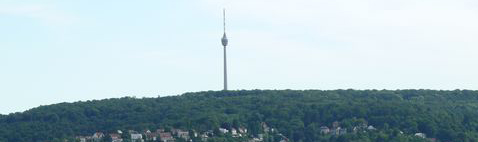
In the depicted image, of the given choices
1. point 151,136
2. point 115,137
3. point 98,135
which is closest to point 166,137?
point 151,136

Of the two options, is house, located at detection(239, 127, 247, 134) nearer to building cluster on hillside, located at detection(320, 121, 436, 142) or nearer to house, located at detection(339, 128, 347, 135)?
building cluster on hillside, located at detection(320, 121, 436, 142)

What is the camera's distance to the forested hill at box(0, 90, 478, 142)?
144m

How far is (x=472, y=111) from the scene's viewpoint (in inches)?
6053

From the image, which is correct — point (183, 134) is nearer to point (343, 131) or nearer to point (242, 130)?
point (242, 130)

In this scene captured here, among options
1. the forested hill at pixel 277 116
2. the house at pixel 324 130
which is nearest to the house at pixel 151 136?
the forested hill at pixel 277 116

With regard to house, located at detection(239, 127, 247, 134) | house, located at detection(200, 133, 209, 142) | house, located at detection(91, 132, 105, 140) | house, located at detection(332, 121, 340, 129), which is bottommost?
house, located at detection(200, 133, 209, 142)

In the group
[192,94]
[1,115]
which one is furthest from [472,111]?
[1,115]

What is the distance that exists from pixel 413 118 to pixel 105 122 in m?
30.3

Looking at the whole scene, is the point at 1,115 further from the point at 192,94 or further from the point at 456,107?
the point at 456,107

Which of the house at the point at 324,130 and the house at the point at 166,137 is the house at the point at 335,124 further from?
the house at the point at 166,137

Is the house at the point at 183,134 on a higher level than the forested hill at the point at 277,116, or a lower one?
lower

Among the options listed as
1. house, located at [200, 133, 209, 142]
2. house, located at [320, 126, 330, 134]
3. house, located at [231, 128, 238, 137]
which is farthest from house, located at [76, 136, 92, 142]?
house, located at [320, 126, 330, 134]

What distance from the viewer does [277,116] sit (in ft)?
504

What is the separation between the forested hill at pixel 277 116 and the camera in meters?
144
